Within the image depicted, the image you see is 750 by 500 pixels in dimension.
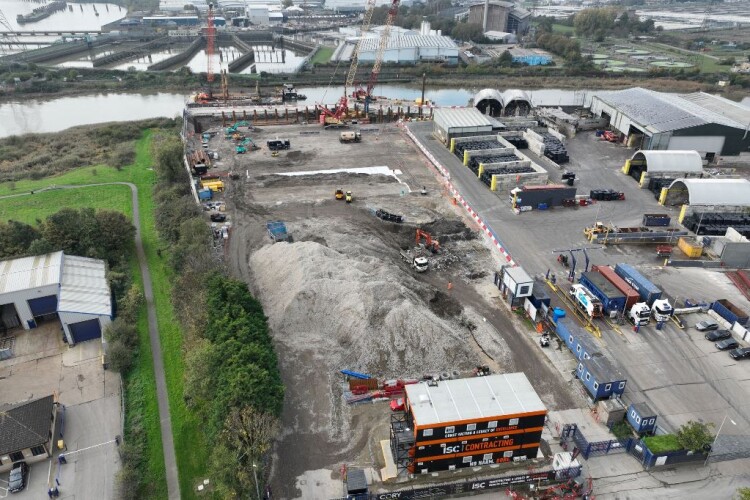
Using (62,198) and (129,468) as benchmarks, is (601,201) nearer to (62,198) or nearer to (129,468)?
(129,468)

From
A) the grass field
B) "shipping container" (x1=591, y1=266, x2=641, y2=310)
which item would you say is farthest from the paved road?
"shipping container" (x1=591, y1=266, x2=641, y2=310)

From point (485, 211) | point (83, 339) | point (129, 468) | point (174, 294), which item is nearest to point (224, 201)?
point (174, 294)

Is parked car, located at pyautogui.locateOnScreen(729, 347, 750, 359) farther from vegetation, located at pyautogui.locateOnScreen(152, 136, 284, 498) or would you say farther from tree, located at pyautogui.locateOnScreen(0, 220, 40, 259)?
tree, located at pyautogui.locateOnScreen(0, 220, 40, 259)

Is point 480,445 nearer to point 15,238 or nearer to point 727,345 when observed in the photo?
point 727,345

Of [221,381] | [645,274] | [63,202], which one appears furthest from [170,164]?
[645,274]

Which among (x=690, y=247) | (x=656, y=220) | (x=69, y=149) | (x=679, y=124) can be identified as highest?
(x=679, y=124)

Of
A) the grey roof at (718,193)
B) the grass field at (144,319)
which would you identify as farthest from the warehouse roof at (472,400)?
the grey roof at (718,193)
